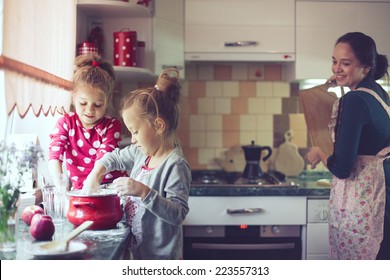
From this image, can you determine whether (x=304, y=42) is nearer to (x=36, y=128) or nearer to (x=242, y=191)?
(x=242, y=191)

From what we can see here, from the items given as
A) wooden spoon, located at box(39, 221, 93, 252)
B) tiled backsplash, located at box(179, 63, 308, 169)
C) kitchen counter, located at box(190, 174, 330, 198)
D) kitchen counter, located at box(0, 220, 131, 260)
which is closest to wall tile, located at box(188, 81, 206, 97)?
tiled backsplash, located at box(179, 63, 308, 169)

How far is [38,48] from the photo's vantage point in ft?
3.16

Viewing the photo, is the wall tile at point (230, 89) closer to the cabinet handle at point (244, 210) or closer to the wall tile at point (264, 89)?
the wall tile at point (264, 89)

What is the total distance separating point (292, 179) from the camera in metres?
1.44

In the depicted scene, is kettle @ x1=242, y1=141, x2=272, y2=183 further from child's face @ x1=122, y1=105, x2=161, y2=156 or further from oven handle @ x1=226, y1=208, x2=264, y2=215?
child's face @ x1=122, y1=105, x2=161, y2=156

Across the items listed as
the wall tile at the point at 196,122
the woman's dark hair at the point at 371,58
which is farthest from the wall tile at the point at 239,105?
the woman's dark hair at the point at 371,58

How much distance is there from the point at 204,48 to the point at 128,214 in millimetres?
709

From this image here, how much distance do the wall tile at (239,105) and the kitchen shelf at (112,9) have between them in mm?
409

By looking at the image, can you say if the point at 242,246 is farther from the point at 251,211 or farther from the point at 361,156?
the point at 361,156

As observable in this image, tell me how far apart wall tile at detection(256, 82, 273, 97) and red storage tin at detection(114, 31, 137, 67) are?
0.44 meters

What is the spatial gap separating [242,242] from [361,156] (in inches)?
16.7

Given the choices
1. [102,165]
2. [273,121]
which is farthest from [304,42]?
[102,165]

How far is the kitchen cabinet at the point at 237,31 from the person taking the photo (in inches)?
57.0

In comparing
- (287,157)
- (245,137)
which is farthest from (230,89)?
(287,157)
